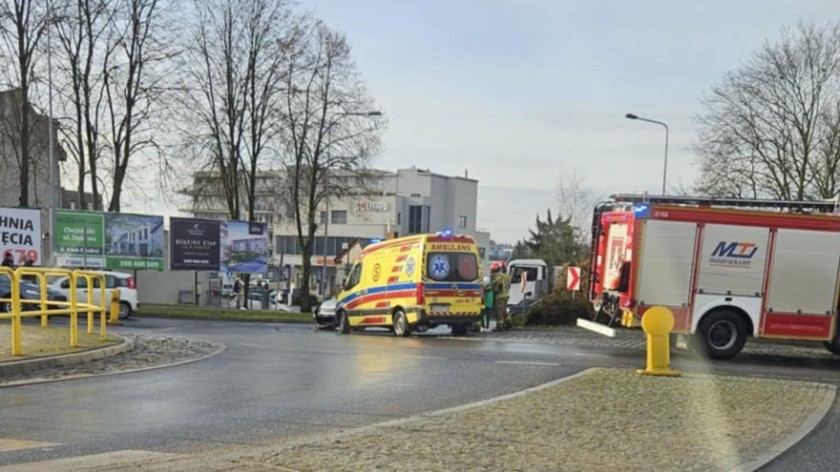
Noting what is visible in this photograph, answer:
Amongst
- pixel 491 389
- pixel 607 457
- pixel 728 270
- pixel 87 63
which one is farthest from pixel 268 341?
pixel 87 63

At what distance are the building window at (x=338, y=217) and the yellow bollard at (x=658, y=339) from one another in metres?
82.1

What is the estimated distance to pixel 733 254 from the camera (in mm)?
14625

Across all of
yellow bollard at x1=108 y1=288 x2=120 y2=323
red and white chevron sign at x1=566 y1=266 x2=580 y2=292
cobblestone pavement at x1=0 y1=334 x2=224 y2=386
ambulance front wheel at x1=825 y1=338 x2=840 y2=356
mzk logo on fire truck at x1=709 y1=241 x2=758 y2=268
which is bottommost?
yellow bollard at x1=108 y1=288 x2=120 y2=323

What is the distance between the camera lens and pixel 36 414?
7742mm

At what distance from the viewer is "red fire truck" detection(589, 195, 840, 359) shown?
14.4 meters

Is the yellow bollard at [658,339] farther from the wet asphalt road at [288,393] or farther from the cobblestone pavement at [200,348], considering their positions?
the cobblestone pavement at [200,348]

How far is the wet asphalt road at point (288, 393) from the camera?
6785mm

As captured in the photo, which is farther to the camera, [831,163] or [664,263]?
[831,163]

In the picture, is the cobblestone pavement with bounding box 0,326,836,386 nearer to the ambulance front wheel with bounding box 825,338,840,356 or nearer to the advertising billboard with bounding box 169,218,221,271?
the ambulance front wheel with bounding box 825,338,840,356

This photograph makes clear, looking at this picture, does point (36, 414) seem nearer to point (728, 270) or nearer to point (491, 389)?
point (491, 389)

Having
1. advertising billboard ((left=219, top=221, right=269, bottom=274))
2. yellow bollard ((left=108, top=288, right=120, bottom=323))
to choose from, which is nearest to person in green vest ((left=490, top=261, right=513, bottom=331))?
yellow bollard ((left=108, top=288, right=120, bottom=323))

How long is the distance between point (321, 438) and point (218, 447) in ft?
2.85

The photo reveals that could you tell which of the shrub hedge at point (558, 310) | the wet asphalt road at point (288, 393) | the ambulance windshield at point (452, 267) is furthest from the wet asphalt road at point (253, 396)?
the shrub hedge at point (558, 310)

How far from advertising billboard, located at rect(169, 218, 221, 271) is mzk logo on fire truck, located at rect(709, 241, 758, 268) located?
89.1ft
